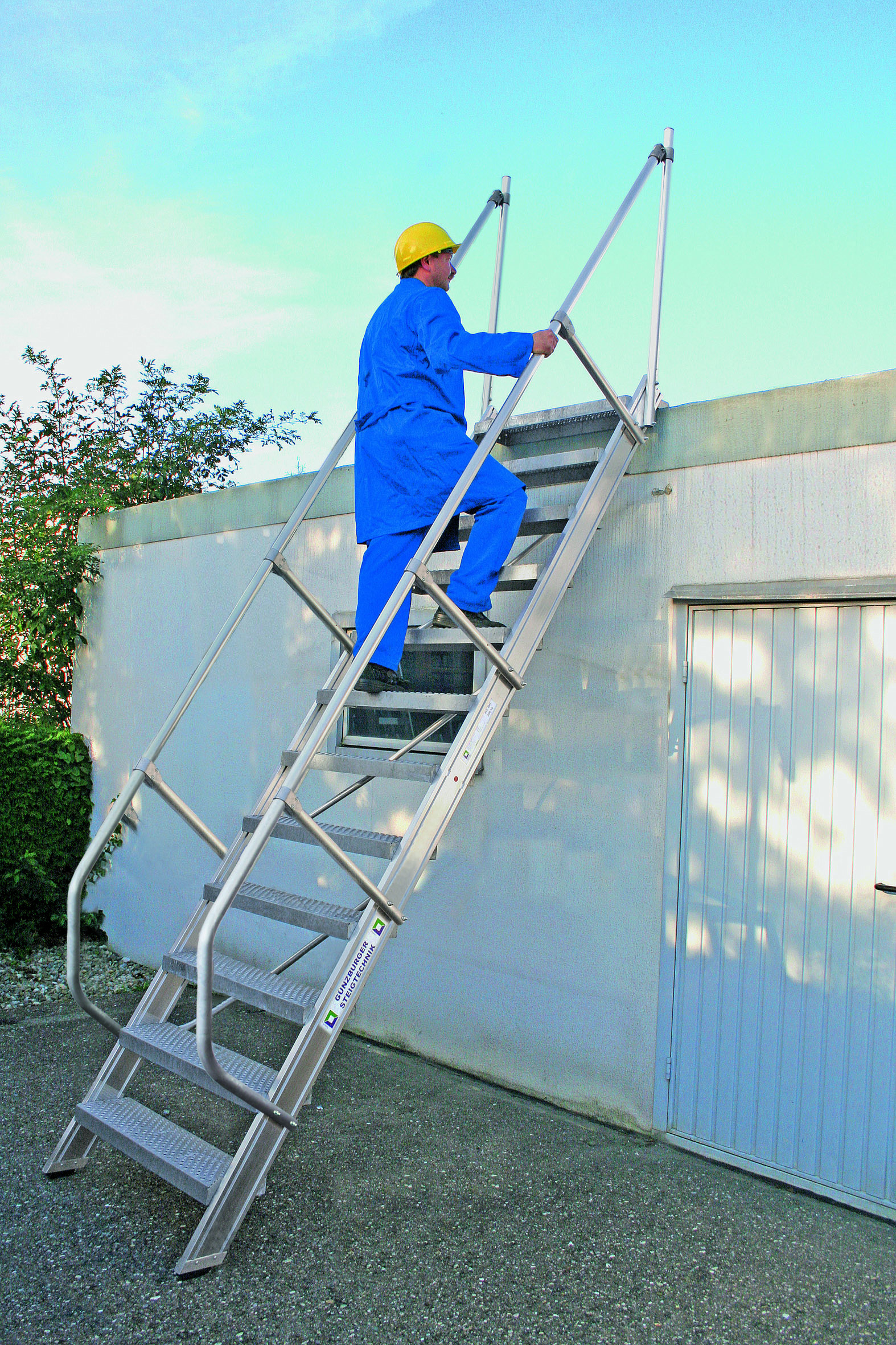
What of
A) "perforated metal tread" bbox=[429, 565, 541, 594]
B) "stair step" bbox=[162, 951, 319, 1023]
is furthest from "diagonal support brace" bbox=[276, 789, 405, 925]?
"perforated metal tread" bbox=[429, 565, 541, 594]

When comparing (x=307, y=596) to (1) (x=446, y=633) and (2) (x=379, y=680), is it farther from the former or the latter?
(1) (x=446, y=633)

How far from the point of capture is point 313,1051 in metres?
2.67

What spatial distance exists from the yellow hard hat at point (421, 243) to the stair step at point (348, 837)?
2.14 metres

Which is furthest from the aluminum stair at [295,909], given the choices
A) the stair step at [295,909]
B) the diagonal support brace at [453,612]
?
the diagonal support brace at [453,612]

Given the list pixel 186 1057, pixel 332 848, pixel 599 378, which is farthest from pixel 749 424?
pixel 186 1057

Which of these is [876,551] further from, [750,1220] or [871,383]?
[750,1220]

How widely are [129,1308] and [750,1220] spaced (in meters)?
1.98

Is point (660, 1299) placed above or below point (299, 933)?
below

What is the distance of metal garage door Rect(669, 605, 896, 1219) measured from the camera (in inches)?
123

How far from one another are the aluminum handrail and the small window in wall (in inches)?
58.5

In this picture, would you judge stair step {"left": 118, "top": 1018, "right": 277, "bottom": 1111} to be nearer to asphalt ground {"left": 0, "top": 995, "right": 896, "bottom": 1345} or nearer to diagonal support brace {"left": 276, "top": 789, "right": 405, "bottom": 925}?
asphalt ground {"left": 0, "top": 995, "right": 896, "bottom": 1345}

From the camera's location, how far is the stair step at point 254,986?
9.09ft

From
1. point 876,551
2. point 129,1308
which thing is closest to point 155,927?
point 129,1308

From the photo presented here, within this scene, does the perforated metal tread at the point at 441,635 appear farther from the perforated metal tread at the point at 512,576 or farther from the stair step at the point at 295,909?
the stair step at the point at 295,909
